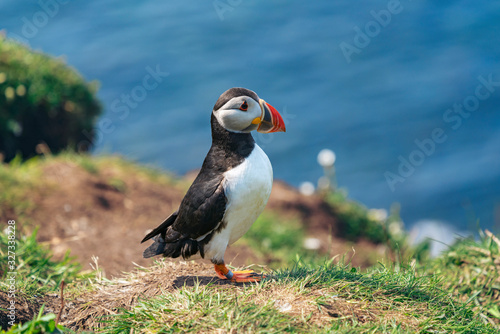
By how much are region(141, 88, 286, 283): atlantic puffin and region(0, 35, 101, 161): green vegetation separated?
585 centimetres

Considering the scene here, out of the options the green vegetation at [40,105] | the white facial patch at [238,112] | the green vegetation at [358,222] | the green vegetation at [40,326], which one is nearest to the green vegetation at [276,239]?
the green vegetation at [358,222]

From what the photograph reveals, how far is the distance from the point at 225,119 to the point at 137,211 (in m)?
4.16

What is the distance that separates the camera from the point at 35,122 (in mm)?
9328

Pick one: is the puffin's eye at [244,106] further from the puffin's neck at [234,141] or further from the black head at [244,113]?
the puffin's neck at [234,141]

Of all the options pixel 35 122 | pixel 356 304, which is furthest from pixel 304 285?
pixel 35 122

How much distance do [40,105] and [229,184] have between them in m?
6.46

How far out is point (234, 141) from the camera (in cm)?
391

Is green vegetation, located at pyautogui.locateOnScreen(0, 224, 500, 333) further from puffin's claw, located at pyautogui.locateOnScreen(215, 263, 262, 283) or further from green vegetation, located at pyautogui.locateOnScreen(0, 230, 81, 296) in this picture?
green vegetation, located at pyautogui.locateOnScreen(0, 230, 81, 296)

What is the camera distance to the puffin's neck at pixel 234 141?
3906 mm

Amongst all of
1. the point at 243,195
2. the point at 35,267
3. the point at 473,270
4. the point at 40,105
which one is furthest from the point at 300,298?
the point at 40,105

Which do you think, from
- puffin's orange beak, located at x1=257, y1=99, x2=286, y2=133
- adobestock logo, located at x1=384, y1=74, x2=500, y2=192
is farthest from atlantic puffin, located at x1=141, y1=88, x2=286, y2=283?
adobestock logo, located at x1=384, y1=74, x2=500, y2=192

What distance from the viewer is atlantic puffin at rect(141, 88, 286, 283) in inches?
150

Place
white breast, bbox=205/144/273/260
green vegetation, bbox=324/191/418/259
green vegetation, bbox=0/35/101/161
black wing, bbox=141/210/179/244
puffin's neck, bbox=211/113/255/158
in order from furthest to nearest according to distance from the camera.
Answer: green vegetation, bbox=324/191/418/259, green vegetation, bbox=0/35/101/161, black wing, bbox=141/210/179/244, puffin's neck, bbox=211/113/255/158, white breast, bbox=205/144/273/260

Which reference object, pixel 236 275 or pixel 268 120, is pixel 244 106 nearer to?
pixel 268 120
